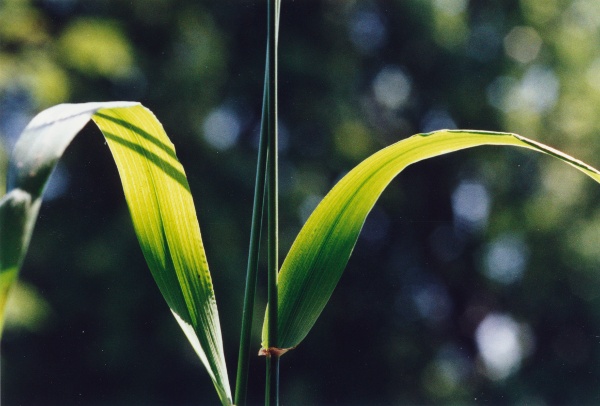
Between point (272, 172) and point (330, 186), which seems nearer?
point (272, 172)

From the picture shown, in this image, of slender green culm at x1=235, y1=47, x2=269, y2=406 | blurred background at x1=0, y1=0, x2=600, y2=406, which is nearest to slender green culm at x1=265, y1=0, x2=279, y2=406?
slender green culm at x1=235, y1=47, x2=269, y2=406

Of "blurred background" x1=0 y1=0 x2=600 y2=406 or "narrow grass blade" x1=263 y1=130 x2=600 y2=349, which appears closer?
"narrow grass blade" x1=263 y1=130 x2=600 y2=349

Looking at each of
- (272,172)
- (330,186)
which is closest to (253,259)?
(272,172)

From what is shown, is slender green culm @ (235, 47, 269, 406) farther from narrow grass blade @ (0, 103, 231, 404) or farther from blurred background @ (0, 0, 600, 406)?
blurred background @ (0, 0, 600, 406)

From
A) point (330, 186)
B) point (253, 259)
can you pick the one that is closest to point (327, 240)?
point (253, 259)

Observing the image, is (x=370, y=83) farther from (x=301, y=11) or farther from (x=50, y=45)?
(x=50, y=45)

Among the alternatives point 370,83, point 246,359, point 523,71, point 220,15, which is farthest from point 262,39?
point 246,359

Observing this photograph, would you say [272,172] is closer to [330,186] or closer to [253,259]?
[253,259]
